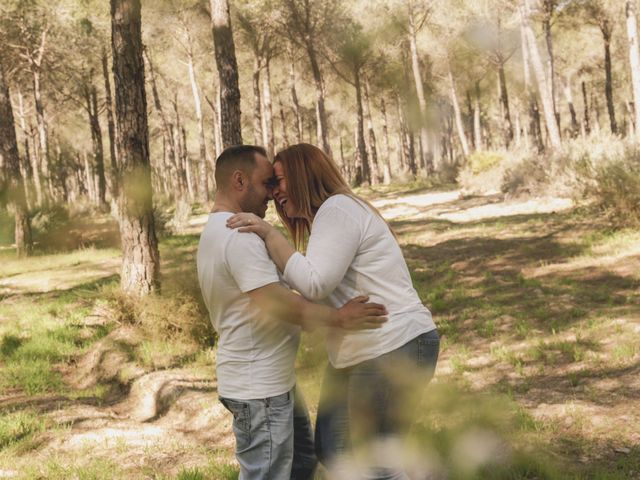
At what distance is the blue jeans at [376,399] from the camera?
2.29 metres

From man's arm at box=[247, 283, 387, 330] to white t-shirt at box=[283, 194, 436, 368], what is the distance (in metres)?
0.04

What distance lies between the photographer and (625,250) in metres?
9.70

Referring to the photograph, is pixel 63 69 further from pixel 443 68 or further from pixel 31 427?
pixel 31 427

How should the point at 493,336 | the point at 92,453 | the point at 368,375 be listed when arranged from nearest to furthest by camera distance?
the point at 368,375, the point at 92,453, the point at 493,336

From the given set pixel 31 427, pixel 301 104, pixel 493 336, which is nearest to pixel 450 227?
pixel 493 336

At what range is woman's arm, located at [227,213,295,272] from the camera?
2244mm

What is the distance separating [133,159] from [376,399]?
6638 millimetres

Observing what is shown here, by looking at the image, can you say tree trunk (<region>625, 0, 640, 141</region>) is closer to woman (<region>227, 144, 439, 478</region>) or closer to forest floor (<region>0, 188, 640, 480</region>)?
forest floor (<region>0, 188, 640, 480</region>)

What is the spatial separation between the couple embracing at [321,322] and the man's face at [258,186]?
7 cm

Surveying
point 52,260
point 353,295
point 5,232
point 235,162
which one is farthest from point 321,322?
point 52,260

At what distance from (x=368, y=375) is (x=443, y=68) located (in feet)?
126

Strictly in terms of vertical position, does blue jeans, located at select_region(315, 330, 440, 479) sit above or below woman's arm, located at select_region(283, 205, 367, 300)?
below

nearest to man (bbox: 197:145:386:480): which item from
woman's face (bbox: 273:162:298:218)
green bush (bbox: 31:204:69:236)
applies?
woman's face (bbox: 273:162:298:218)

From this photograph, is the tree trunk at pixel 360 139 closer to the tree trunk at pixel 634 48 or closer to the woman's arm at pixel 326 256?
the tree trunk at pixel 634 48
